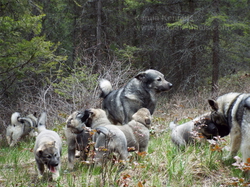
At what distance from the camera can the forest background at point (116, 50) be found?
33.9ft

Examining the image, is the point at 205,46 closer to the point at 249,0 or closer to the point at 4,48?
the point at 249,0

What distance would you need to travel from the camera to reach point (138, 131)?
552cm

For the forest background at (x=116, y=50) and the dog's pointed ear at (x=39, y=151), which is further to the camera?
the forest background at (x=116, y=50)

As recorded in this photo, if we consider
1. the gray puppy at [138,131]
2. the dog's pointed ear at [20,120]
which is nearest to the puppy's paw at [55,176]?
the gray puppy at [138,131]

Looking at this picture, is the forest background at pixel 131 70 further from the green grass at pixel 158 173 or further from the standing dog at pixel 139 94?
the standing dog at pixel 139 94

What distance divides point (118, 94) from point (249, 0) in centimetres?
1950

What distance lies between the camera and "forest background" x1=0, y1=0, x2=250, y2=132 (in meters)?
10.3

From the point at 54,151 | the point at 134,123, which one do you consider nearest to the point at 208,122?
the point at 134,123

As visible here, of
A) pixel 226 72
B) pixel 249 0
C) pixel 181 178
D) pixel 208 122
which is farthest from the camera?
pixel 249 0

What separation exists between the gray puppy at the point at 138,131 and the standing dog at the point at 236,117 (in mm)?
1352

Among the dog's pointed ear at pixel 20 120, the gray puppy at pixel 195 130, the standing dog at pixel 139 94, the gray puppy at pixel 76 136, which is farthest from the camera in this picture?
the dog's pointed ear at pixel 20 120

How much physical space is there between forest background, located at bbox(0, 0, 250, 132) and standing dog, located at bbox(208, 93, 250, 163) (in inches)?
225

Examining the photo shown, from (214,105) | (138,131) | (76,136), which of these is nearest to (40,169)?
(76,136)

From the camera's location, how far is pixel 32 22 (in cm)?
874
